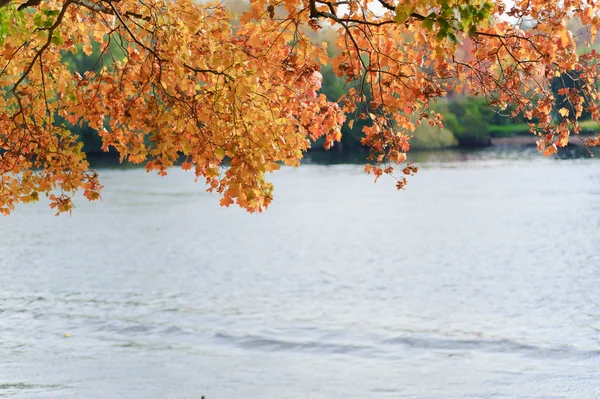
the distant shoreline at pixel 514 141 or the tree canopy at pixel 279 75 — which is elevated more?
the tree canopy at pixel 279 75

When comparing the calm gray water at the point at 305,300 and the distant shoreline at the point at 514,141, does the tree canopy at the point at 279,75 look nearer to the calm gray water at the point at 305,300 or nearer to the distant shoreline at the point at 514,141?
the calm gray water at the point at 305,300

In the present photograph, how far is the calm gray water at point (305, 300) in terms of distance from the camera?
1386cm

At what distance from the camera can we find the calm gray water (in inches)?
546

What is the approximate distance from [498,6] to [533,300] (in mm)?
11557

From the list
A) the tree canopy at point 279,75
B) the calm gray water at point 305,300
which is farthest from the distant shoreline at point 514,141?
the tree canopy at point 279,75

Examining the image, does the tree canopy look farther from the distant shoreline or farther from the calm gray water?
the distant shoreline

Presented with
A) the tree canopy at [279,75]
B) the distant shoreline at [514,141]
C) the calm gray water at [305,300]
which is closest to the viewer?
the tree canopy at [279,75]

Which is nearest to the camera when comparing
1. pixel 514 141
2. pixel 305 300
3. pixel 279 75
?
pixel 279 75

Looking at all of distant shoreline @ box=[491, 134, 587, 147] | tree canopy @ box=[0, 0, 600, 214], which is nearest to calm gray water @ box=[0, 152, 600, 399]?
tree canopy @ box=[0, 0, 600, 214]

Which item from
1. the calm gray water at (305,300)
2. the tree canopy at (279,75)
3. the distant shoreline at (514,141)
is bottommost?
the calm gray water at (305,300)

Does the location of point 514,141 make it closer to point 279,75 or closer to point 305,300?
point 305,300

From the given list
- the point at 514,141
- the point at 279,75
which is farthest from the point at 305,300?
the point at 514,141

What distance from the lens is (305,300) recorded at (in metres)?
19.8

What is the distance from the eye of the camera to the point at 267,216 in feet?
116
